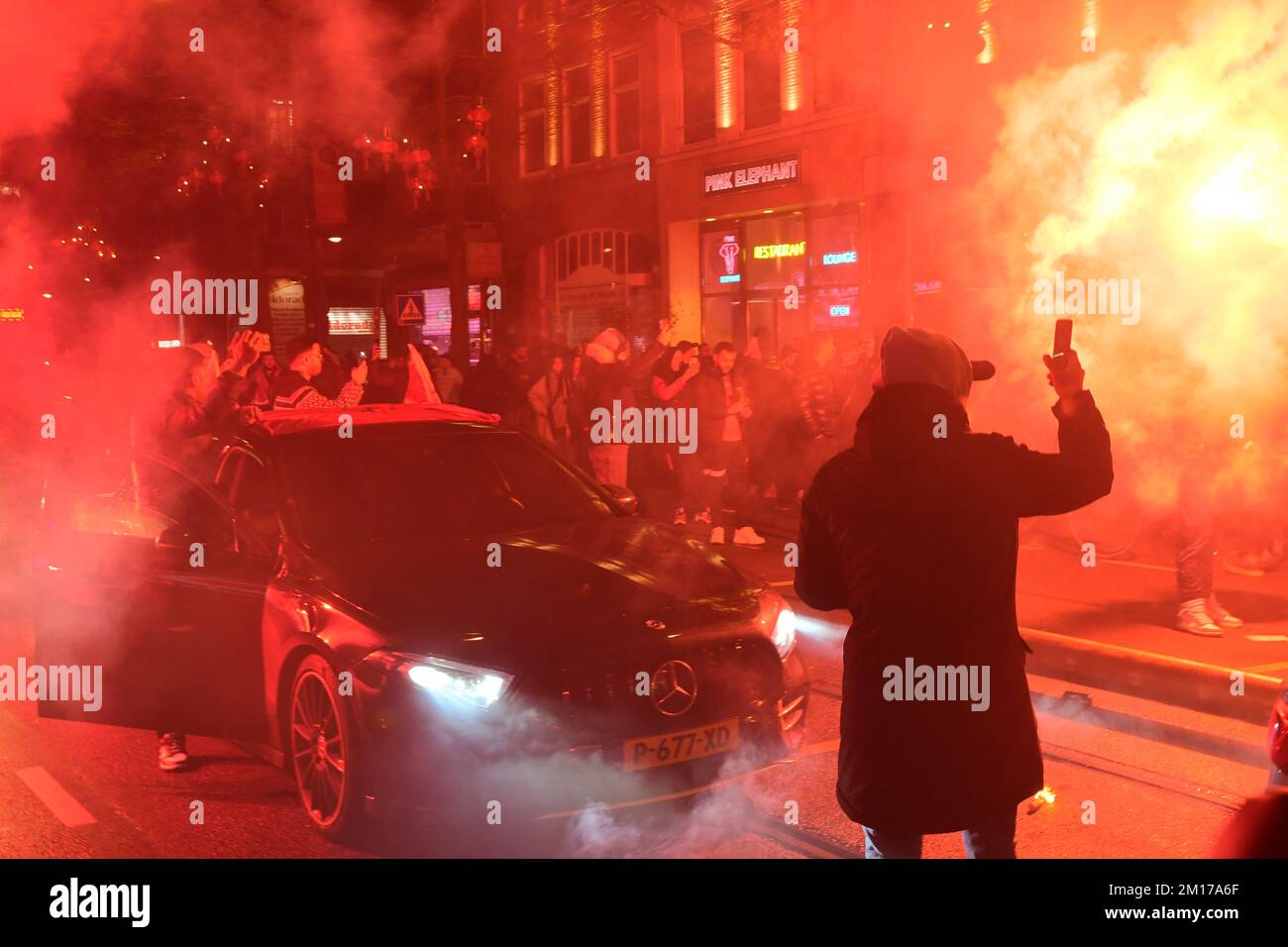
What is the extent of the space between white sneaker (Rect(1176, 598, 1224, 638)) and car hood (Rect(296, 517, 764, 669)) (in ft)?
12.9

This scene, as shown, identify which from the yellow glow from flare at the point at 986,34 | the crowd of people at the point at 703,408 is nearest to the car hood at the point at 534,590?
the crowd of people at the point at 703,408

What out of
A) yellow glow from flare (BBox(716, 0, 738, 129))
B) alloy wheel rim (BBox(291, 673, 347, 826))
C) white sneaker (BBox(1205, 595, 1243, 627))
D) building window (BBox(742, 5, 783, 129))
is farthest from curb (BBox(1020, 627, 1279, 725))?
yellow glow from flare (BBox(716, 0, 738, 129))

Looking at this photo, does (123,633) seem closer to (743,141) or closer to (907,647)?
(907,647)

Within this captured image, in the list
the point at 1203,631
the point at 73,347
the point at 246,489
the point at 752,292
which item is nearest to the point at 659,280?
the point at 752,292

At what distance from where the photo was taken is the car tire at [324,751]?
4438 millimetres

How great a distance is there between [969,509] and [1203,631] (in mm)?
5608

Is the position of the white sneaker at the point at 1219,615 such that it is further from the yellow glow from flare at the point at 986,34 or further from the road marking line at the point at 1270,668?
the yellow glow from flare at the point at 986,34

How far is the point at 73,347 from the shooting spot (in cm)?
989

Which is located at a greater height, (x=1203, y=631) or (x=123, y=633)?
(x=123, y=633)

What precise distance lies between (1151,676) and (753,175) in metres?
16.0

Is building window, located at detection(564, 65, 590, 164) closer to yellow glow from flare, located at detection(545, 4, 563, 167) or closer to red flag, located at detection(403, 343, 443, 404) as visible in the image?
yellow glow from flare, located at detection(545, 4, 563, 167)

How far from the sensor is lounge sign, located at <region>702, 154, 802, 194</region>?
809 inches

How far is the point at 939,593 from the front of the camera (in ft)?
9.78

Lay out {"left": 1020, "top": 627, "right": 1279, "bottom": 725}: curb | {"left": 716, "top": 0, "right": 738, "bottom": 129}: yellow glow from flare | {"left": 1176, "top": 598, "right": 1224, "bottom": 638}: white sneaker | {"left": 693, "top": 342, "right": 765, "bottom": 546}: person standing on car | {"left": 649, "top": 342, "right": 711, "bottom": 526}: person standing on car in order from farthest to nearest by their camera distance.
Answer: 1. {"left": 716, "top": 0, "right": 738, "bottom": 129}: yellow glow from flare
2. {"left": 649, "top": 342, "right": 711, "bottom": 526}: person standing on car
3. {"left": 693, "top": 342, "right": 765, "bottom": 546}: person standing on car
4. {"left": 1176, "top": 598, "right": 1224, "bottom": 638}: white sneaker
5. {"left": 1020, "top": 627, "right": 1279, "bottom": 725}: curb
